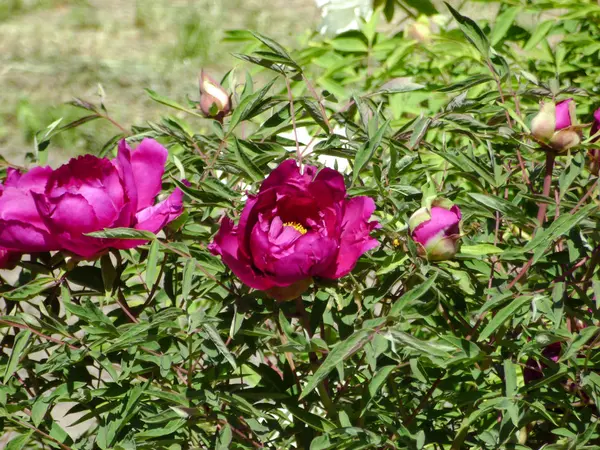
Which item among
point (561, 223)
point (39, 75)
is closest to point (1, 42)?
point (39, 75)

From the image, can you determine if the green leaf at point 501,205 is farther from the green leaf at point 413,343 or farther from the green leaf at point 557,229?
the green leaf at point 413,343

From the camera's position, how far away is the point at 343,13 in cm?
212

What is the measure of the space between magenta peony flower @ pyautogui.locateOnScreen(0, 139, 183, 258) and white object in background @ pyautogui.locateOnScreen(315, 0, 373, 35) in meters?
1.21

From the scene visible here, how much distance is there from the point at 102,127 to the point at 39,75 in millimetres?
714

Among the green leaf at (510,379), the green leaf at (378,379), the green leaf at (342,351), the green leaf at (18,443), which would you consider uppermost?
the green leaf at (342,351)

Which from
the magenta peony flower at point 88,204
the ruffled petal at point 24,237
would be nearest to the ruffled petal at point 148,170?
the magenta peony flower at point 88,204

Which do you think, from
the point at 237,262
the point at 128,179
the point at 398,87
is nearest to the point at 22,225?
the point at 128,179

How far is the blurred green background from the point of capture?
4.27 metres

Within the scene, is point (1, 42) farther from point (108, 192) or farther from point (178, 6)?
point (108, 192)

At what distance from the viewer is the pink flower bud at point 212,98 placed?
1.16 m

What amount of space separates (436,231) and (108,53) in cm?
446

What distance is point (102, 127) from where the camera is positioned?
4.29m

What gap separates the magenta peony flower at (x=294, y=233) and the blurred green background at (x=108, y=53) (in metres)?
3.24

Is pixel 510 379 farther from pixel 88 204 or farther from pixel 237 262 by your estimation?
pixel 88 204
